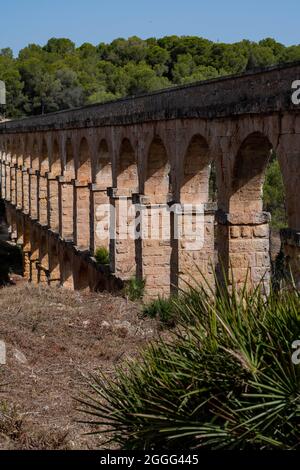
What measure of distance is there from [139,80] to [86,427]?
177 feet

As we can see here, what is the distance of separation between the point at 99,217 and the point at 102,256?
44.7 inches

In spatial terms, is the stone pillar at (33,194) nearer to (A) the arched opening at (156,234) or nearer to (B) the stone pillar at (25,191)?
(B) the stone pillar at (25,191)

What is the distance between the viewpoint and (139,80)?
59.3 metres

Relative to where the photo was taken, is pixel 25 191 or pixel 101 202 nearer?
pixel 101 202

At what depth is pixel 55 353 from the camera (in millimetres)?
9320

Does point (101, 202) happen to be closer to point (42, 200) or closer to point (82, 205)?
point (82, 205)

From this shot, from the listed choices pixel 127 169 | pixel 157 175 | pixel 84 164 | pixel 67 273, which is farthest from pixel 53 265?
pixel 157 175

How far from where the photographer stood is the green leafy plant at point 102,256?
19.7 m

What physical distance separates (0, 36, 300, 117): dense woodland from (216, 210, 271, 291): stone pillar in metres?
40.3

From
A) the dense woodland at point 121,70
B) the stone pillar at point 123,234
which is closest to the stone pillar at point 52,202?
the stone pillar at point 123,234

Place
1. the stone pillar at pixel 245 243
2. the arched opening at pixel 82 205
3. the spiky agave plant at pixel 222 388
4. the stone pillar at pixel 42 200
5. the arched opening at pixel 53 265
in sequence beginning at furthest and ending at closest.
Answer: the stone pillar at pixel 42 200 → the arched opening at pixel 53 265 → the arched opening at pixel 82 205 → the stone pillar at pixel 245 243 → the spiky agave plant at pixel 222 388

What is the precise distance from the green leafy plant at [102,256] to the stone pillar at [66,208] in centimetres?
469
